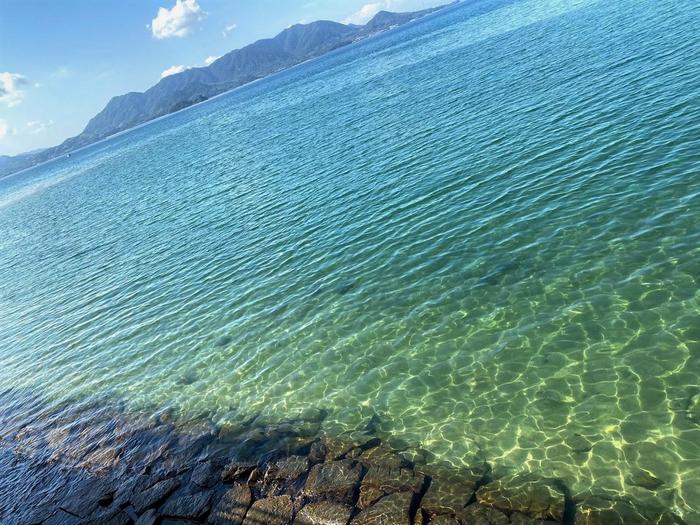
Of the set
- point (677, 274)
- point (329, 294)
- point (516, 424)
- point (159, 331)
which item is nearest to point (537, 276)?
point (677, 274)

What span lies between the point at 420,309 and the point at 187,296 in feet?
54.5

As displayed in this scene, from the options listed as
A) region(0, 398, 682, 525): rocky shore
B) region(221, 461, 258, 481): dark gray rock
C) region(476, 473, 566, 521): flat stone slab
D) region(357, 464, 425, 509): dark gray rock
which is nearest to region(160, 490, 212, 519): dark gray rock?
region(0, 398, 682, 525): rocky shore

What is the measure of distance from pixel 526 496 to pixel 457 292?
33.1 feet

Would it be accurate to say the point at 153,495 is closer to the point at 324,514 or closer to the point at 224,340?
the point at 324,514

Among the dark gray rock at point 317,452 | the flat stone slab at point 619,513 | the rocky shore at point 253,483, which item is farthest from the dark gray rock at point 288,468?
the flat stone slab at point 619,513

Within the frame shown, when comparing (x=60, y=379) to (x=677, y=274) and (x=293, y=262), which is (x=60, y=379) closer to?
(x=293, y=262)

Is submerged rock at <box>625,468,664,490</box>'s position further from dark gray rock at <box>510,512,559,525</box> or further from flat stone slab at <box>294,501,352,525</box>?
flat stone slab at <box>294,501,352,525</box>

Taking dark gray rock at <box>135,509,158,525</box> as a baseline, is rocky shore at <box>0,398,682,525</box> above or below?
below

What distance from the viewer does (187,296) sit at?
30.4 meters

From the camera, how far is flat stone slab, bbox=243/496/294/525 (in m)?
12.8

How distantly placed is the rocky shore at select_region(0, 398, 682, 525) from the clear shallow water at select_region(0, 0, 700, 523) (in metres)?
0.76

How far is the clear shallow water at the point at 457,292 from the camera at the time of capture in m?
14.0

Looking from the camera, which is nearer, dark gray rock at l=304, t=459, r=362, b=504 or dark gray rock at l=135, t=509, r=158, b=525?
dark gray rock at l=304, t=459, r=362, b=504

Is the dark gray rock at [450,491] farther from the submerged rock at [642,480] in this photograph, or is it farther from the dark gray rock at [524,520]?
the submerged rock at [642,480]
